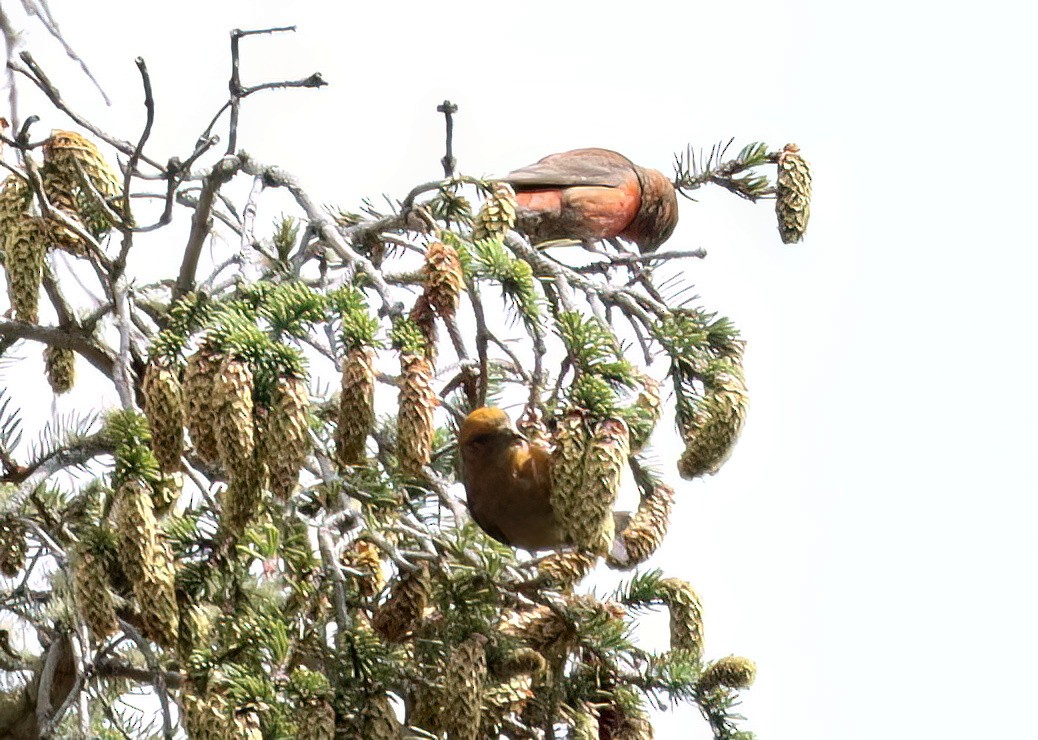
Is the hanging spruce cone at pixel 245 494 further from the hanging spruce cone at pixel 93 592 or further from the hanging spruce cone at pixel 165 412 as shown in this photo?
the hanging spruce cone at pixel 93 592

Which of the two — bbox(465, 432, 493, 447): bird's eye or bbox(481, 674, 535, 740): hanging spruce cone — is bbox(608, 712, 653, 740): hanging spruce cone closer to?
bbox(481, 674, 535, 740): hanging spruce cone

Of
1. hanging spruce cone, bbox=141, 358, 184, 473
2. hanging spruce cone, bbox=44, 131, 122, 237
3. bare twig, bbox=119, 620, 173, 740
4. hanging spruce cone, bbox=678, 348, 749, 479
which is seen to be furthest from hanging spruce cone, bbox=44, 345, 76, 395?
hanging spruce cone, bbox=678, 348, 749, 479

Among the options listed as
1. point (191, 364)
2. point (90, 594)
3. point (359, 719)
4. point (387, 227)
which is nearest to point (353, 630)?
point (359, 719)

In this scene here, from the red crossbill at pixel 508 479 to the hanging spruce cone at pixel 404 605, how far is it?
19 centimetres

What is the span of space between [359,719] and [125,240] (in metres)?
1.07

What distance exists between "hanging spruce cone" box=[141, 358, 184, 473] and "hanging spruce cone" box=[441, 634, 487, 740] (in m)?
0.59

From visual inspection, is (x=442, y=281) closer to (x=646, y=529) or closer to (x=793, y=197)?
(x=646, y=529)

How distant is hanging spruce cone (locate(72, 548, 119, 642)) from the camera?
258 cm

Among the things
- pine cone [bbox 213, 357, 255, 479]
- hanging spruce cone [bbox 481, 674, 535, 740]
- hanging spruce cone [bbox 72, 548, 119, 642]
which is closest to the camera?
pine cone [bbox 213, 357, 255, 479]

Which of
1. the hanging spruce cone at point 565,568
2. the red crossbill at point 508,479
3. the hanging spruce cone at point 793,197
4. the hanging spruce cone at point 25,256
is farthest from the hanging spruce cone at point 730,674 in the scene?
the hanging spruce cone at point 25,256

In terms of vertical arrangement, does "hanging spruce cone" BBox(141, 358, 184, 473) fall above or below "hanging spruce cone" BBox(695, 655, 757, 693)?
below

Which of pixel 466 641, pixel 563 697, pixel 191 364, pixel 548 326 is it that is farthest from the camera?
pixel 563 697

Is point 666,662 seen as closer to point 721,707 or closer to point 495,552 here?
point 721,707

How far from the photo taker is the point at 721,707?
297 centimetres
